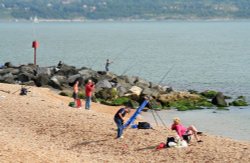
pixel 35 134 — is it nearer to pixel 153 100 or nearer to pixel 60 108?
pixel 60 108

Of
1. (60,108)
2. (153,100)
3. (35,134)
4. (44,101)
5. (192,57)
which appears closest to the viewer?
(35,134)

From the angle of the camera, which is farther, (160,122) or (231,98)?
(231,98)

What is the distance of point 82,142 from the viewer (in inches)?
839

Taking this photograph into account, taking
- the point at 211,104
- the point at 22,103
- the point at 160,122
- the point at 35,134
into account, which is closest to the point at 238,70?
the point at 211,104

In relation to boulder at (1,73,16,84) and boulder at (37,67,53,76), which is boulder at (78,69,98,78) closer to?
boulder at (37,67,53,76)

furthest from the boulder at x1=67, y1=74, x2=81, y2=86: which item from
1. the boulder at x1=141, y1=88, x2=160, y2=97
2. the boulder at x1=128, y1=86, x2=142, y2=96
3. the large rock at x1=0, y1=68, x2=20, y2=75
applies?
the boulder at x1=141, y1=88, x2=160, y2=97

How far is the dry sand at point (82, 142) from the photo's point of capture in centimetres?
1919

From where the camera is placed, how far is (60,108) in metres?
26.4

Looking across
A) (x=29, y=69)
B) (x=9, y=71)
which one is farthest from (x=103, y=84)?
(x=9, y=71)

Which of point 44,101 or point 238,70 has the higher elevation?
point 44,101

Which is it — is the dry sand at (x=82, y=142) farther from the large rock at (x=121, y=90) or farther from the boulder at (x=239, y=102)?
the boulder at (x=239, y=102)

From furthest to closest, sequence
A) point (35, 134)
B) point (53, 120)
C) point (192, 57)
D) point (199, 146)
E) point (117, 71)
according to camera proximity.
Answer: point (192, 57)
point (117, 71)
point (53, 120)
point (35, 134)
point (199, 146)

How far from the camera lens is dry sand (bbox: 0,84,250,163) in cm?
1919

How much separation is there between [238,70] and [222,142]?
4049 centimetres
